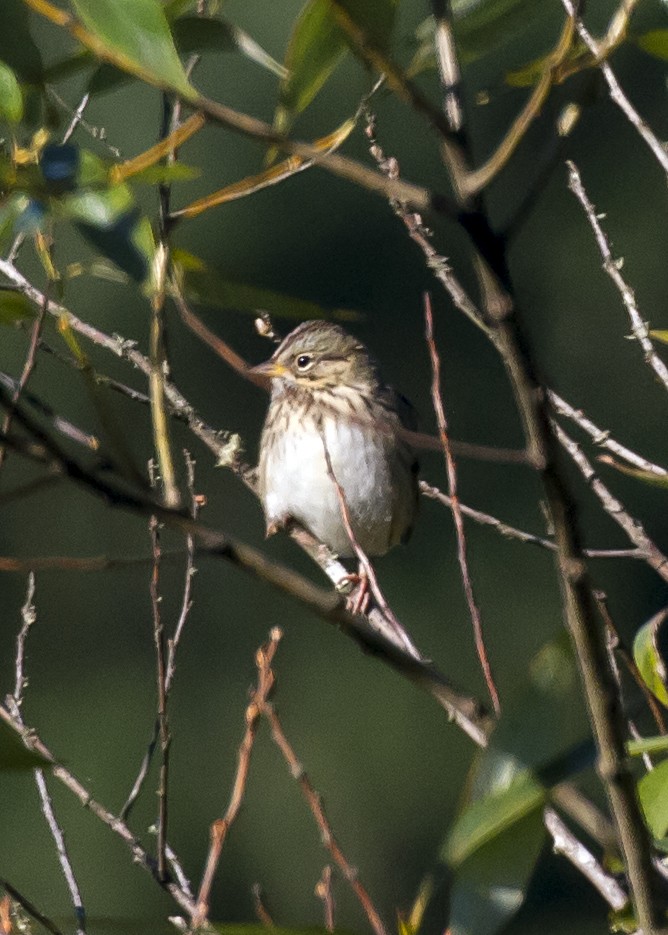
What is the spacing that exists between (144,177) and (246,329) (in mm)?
10708

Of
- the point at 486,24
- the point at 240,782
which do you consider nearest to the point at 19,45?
the point at 486,24

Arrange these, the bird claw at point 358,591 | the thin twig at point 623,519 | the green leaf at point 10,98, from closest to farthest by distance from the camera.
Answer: the green leaf at point 10,98 < the thin twig at point 623,519 < the bird claw at point 358,591

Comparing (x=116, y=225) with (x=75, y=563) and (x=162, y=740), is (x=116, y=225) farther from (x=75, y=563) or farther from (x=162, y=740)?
(x=162, y=740)

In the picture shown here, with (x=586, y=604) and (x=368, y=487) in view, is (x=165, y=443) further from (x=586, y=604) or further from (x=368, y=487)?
(x=368, y=487)

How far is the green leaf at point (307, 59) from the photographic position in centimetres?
119

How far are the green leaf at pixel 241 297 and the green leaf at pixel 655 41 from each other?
302mm

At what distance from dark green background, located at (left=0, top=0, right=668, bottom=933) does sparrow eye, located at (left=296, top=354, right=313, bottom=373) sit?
707 cm

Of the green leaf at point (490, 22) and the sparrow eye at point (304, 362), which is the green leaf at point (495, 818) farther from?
the sparrow eye at point (304, 362)

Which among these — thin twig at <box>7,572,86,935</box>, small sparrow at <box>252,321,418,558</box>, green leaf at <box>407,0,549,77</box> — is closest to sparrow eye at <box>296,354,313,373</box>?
small sparrow at <box>252,321,418,558</box>

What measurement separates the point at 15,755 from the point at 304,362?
326cm

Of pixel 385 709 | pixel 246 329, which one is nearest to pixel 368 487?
pixel 246 329

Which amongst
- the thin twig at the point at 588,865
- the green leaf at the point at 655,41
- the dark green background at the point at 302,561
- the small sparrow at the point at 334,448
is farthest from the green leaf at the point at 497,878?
the dark green background at the point at 302,561

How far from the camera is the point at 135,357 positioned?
2762mm

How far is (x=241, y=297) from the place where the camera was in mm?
1363
